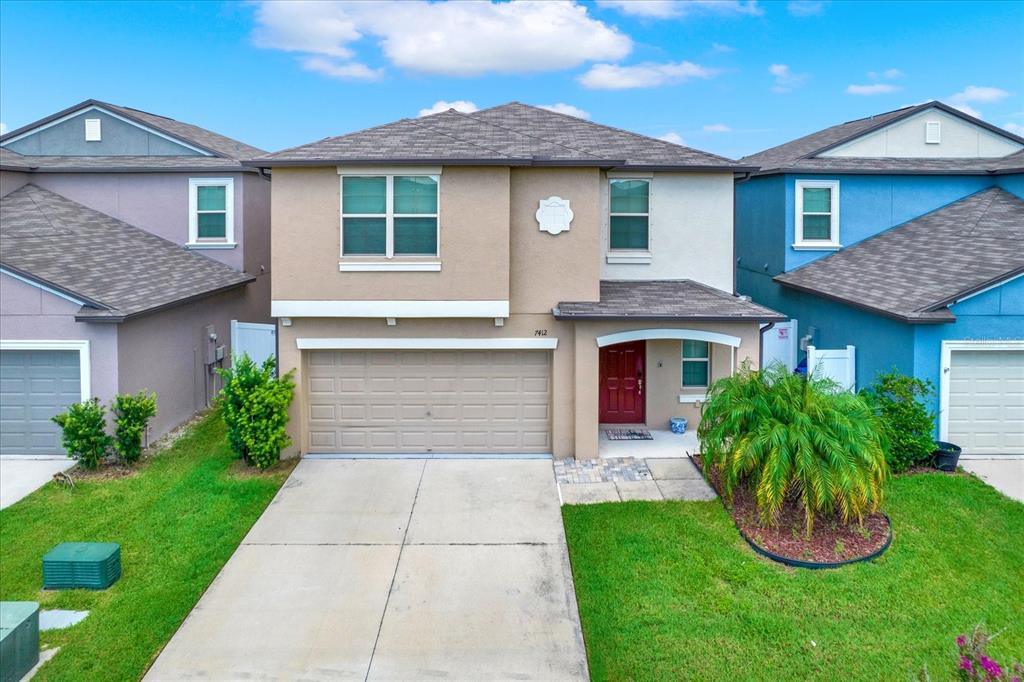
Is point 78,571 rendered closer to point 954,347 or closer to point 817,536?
point 817,536

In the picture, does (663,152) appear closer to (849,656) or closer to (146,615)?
(849,656)

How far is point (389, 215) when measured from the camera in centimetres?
1286

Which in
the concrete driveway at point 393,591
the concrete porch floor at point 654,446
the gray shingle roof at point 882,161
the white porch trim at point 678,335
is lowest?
the concrete driveway at point 393,591

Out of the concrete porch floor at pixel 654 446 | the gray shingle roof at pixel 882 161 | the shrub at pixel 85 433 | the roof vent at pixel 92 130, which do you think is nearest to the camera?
the shrub at pixel 85 433

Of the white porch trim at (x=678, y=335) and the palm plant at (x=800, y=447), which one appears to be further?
the white porch trim at (x=678, y=335)

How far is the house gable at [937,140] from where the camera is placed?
61.1ft

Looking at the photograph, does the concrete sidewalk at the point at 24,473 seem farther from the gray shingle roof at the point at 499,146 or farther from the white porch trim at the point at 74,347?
the gray shingle roof at the point at 499,146

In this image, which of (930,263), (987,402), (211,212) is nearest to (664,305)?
(987,402)

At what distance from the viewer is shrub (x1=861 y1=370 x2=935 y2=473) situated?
12.1 meters

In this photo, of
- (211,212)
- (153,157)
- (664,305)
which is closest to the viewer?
(664,305)

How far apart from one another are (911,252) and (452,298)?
10.3m

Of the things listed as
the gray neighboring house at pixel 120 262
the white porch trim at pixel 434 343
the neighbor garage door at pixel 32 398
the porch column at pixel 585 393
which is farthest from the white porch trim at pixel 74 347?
the porch column at pixel 585 393

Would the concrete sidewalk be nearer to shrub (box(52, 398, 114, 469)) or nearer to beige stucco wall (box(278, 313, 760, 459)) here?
shrub (box(52, 398, 114, 469))

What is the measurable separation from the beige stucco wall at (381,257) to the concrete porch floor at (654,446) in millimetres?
3516
